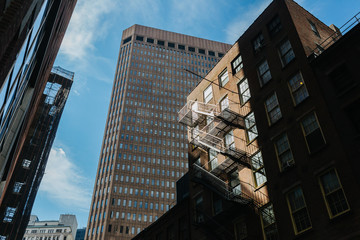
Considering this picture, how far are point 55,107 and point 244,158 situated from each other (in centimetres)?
7177

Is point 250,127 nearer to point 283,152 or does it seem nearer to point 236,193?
point 283,152

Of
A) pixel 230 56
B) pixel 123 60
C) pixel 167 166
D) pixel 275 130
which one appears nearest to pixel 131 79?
pixel 123 60

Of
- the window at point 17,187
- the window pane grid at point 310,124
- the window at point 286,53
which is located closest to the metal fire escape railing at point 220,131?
the window pane grid at point 310,124

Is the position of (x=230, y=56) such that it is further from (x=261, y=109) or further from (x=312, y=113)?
(x=312, y=113)

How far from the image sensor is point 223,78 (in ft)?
99.8

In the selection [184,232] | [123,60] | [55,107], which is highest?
[123,60]

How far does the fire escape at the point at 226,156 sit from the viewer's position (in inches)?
837

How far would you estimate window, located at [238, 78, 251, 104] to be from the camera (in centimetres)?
2606

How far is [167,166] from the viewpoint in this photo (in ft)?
426

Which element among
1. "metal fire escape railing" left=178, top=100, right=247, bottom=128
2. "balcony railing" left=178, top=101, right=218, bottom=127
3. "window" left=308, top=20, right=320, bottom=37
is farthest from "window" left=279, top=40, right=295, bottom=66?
"balcony railing" left=178, top=101, right=218, bottom=127

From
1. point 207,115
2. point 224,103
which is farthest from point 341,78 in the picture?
point 207,115

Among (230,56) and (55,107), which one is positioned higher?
(55,107)

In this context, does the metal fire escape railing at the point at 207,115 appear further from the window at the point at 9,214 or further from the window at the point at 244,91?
the window at the point at 9,214

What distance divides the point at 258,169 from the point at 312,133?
4.66 meters
